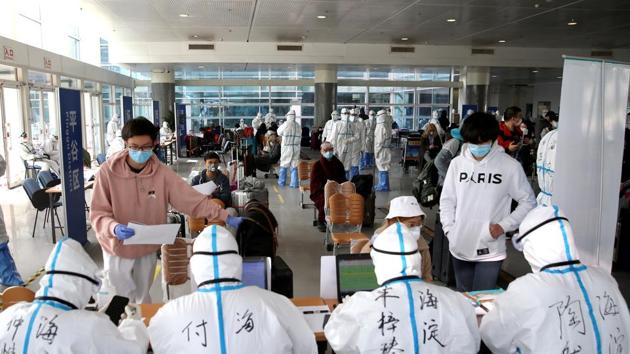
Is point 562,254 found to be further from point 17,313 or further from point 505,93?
point 505,93

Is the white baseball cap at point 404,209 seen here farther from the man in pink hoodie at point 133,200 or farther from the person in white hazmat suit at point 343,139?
the person in white hazmat suit at point 343,139

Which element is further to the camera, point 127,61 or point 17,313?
point 127,61

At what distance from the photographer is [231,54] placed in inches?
663

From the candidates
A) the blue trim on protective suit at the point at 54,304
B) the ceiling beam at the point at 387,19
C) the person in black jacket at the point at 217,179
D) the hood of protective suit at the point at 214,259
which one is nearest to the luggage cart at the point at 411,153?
the ceiling beam at the point at 387,19

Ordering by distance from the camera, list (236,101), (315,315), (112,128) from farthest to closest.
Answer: (236,101) → (112,128) → (315,315)

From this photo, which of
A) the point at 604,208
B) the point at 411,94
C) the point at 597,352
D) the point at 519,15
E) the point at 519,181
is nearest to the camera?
the point at 597,352

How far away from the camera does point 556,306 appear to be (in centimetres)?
201

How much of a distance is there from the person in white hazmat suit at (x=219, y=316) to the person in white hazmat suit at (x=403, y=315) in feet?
0.91

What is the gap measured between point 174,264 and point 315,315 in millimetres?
1603

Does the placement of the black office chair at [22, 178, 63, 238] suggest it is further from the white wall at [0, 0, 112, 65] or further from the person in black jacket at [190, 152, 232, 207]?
the white wall at [0, 0, 112, 65]

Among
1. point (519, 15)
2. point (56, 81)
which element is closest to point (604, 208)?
point (519, 15)

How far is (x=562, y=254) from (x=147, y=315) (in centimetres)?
214

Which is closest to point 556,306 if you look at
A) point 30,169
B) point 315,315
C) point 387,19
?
point 315,315

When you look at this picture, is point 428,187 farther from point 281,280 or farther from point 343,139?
point 343,139
